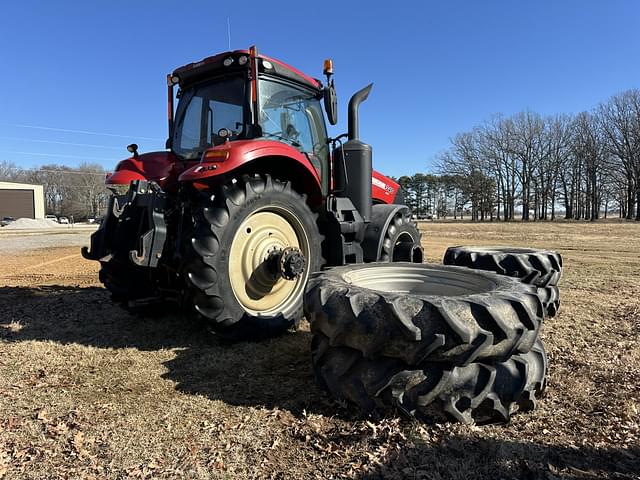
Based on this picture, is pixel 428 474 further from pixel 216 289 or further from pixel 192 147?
pixel 192 147

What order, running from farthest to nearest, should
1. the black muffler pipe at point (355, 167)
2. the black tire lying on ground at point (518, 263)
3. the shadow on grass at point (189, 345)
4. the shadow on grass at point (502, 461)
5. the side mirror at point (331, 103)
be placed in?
the black muffler pipe at point (355, 167) → the side mirror at point (331, 103) → the black tire lying on ground at point (518, 263) → the shadow on grass at point (189, 345) → the shadow on grass at point (502, 461)

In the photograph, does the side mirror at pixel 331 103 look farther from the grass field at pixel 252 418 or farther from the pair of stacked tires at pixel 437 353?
the pair of stacked tires at pixel 437 353

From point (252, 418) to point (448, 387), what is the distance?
1140 mm

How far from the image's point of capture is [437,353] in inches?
92.3

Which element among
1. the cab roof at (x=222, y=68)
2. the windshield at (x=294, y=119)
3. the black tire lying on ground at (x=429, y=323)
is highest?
the cab roof at (x=222, y=68)

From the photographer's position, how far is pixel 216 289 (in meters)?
3.59

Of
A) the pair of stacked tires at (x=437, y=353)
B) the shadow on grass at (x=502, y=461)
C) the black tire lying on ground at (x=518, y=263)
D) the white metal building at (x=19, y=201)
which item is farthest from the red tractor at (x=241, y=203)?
the white metal building at (x=19, y=201)

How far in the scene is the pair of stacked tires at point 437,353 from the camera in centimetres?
234

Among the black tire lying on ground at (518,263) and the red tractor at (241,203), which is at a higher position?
the red tractor at (241,203)

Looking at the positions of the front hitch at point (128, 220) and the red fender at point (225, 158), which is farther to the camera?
the front hitch at point (128, 220)

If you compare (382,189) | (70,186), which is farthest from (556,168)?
(70,186)

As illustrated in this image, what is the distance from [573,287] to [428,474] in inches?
218

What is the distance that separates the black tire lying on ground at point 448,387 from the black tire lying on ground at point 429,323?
0.25 feet

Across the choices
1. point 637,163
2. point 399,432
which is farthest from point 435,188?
point 399,432
